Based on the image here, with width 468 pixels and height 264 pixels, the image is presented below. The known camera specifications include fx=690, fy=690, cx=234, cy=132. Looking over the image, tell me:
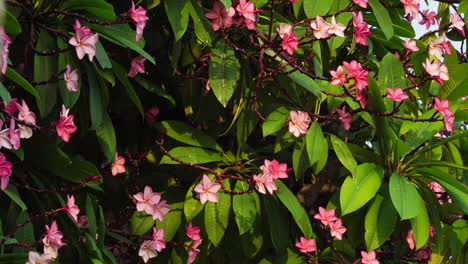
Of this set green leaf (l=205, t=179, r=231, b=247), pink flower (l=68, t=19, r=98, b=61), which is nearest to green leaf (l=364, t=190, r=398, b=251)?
green leaf (l=205, t=179, r=231, b=247)

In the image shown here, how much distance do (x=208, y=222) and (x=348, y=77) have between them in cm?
49

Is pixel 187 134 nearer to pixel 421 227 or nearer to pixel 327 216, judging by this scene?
pixel 327 216

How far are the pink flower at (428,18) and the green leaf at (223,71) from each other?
30.5 inches

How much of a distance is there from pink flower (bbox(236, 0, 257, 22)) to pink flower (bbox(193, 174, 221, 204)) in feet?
1.16

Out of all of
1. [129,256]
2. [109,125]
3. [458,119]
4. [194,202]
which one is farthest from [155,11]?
[458,119]

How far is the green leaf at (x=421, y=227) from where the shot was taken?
5.25 ft

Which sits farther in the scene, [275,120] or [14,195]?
[275,120]

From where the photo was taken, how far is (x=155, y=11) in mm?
1626

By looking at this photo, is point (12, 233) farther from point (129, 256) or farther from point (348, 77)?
point (348, 77)

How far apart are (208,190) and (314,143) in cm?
27

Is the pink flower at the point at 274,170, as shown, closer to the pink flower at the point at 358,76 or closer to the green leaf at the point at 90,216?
the pink flower at the point at 358,76

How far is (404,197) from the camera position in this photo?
1545 mm

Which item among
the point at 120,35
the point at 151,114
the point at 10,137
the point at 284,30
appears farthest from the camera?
the point at 151,114

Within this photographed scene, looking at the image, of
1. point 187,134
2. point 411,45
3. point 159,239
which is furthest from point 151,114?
point 411,45
